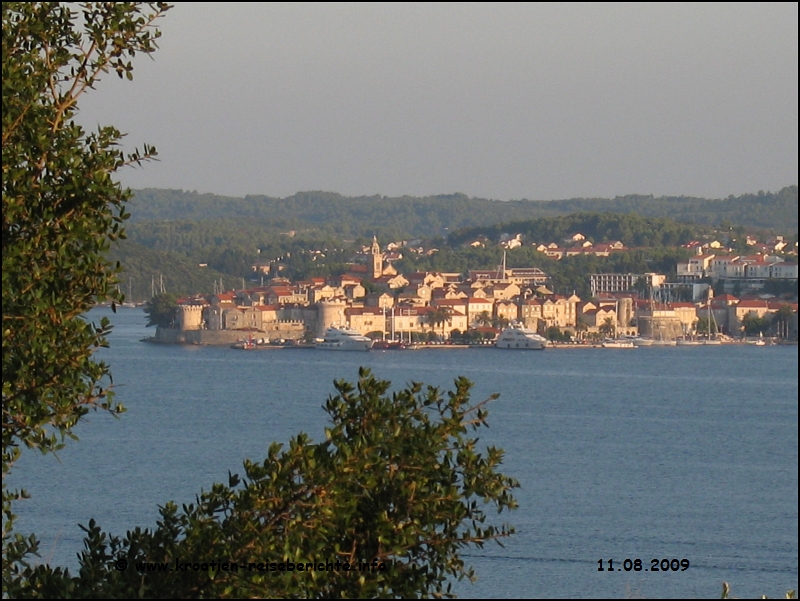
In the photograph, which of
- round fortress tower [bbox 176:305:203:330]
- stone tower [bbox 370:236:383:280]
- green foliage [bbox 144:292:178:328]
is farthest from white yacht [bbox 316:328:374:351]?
stone tower [bbox 370:236:383:280]

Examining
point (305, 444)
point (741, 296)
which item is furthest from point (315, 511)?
point (741, 296)

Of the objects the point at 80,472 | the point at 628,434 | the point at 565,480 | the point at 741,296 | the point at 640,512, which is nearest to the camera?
the point at 640,512

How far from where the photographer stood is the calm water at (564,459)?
745 centimetres

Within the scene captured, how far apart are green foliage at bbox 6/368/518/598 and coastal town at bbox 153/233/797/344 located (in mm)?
29865

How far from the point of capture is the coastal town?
1264 inches

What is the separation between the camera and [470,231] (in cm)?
5331

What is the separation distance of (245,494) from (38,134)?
531 millimetres

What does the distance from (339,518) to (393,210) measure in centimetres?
7406

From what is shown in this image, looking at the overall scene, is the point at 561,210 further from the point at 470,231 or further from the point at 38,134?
the point at 38,134

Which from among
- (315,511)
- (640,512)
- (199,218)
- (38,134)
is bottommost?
(640,512)

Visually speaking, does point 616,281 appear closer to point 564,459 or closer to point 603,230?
point 603,230

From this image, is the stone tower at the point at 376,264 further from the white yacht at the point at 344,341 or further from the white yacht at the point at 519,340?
the white yacht at the point at 519,340

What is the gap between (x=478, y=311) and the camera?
3372 centimetres

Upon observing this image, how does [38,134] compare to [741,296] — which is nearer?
[38,134]
